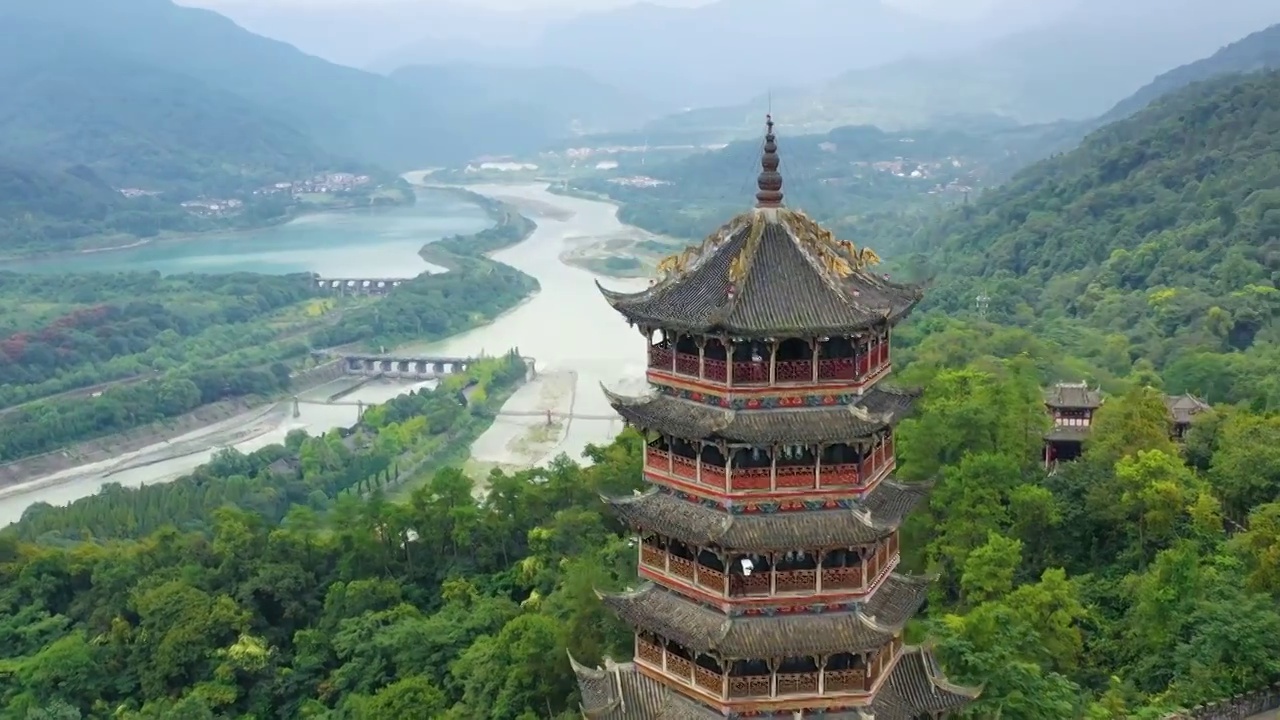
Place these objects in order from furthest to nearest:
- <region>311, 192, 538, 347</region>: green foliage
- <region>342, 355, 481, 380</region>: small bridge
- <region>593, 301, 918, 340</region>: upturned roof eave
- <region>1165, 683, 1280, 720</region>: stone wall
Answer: <region>311, 192, 538, 347</region>: green foliage
<region>342, 355, 481, 380</region>: small bridge
<region>1165, 683, 1280, 720</region>: stone wall
<region>593, 301, 918, 340</region>: upturned roof eave

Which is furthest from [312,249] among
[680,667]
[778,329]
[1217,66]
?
[778,329]

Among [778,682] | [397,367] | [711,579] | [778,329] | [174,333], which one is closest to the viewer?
[778,329]

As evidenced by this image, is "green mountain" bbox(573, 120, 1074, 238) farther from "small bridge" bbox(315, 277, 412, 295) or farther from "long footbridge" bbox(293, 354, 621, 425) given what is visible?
"long footbridge" bbox(293, 354, 621, 425)

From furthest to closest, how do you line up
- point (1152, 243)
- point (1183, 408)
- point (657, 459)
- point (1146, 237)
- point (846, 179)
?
point (846, 179), point (1146, 237), point (1152, 243), point (1183, 408), point (657, 459)

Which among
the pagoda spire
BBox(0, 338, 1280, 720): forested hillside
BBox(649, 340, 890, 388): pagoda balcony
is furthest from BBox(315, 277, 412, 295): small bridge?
BBox(649, 340, 890, 388): pagoda balcony

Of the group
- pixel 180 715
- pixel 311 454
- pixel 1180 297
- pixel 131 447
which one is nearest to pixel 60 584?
pixel 180 715

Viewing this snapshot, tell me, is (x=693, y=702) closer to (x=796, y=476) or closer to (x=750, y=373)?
(x=796, y=476)

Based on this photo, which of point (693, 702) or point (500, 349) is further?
point (500, 349)
